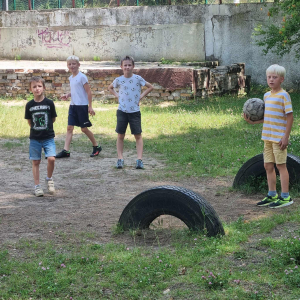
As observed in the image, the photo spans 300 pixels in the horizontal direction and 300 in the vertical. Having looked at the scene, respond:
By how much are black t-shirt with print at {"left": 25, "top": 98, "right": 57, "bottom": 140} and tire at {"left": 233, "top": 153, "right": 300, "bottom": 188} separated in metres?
2.47

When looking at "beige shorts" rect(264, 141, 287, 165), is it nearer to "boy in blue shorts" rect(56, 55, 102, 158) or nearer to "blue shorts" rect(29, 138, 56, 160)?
"blue shorts" rect(29, 138, 56, 160)

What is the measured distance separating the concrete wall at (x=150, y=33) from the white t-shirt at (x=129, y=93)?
999 centimetres

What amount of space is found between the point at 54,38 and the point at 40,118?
14.2 m

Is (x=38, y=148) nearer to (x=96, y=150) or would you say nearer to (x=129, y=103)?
(x=129, y=103)

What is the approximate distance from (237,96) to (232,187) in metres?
9.28

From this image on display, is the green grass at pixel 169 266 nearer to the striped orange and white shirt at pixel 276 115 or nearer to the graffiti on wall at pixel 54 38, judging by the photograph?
the striped orange and white shirt at pixel 276 115

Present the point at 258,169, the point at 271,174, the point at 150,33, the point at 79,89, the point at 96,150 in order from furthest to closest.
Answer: the point at 150,33
the point at 96,150
the point at 79,89
the point at 258,169
the point at 271,174

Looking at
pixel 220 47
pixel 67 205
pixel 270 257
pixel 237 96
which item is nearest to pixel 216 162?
pixel 67 205

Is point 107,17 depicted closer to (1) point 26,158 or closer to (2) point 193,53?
(2) point 193,53

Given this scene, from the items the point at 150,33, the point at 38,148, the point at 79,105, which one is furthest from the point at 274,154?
the point at 150,33

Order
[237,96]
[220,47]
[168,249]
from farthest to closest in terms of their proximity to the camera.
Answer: [220,47]
[237,96]
[168,249]

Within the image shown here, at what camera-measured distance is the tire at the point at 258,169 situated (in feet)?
18.1

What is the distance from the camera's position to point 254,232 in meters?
4.23

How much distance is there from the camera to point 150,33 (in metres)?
18.2
